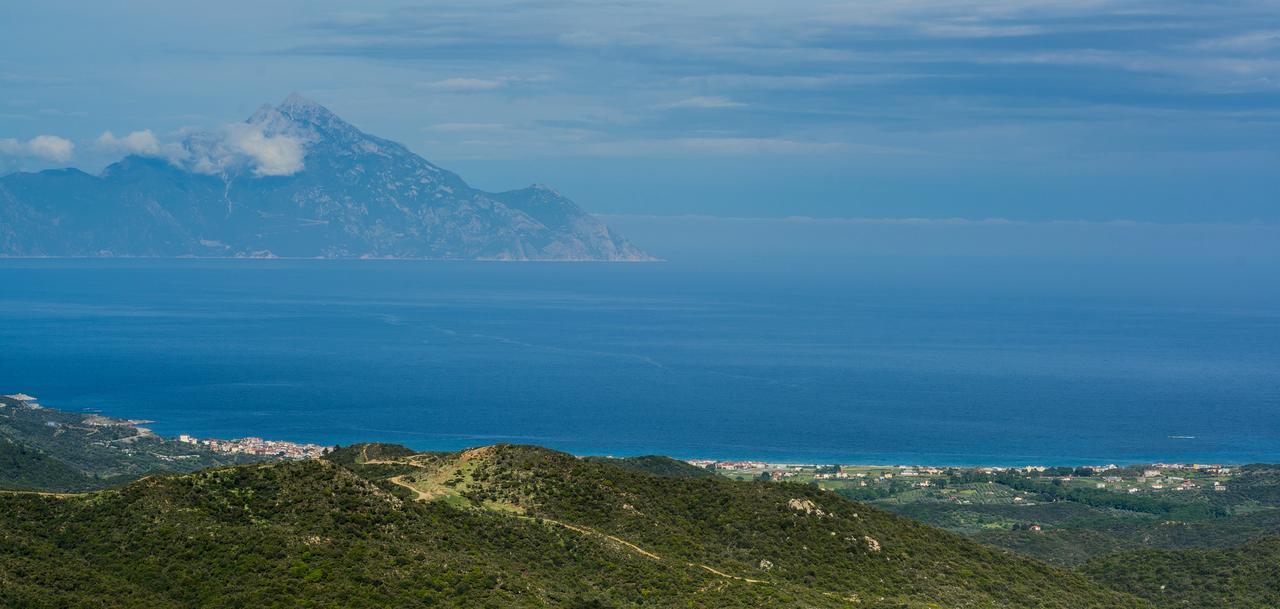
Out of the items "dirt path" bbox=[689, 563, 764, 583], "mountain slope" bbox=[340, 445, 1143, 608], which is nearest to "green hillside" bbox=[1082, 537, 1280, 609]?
"mountain slope" bbox=[340, 445, 1143, 608]

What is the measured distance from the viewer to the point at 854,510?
54.1m

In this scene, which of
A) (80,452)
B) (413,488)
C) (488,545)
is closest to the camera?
(488,545)

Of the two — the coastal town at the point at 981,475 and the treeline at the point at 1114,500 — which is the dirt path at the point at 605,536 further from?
the treeline at the point at 1114,500

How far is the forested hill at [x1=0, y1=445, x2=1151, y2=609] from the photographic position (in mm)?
38875

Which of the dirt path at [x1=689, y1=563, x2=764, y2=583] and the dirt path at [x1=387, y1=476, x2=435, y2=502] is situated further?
the dirt path at [x1=387, y1=476, x2=435, y2=502]

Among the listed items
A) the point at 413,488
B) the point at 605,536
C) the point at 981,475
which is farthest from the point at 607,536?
the point at 981,475

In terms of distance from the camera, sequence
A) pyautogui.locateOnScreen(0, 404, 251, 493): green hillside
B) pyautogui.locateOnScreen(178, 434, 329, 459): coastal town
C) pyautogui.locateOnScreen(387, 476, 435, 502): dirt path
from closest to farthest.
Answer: pyautogui.locateOnScreen(387, 476, 435, 502): dirt path
pyautogui.locateOnScreen(0, 404, 251, 493): green hillside
pyautogui.locateOnScreen(178, 434, 329, 459): coastal town

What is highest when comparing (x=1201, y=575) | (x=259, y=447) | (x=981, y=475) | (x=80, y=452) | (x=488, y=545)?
(x=981, y=475)

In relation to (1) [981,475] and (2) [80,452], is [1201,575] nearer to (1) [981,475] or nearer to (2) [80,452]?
(1) [981,475]

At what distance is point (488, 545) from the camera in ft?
148

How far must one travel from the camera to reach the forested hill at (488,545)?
1531 inches

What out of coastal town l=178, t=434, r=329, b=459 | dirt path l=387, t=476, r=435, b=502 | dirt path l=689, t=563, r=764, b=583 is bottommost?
dirt path l=689, t=563, r=764, b=583

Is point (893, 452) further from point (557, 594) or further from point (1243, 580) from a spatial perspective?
point (557, 594)

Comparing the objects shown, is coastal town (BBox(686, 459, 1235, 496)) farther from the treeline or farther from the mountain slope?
the mountain slope
